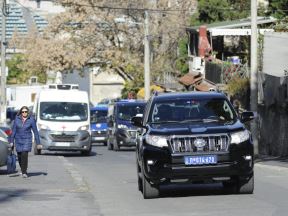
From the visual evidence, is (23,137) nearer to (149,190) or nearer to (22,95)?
(149,190)

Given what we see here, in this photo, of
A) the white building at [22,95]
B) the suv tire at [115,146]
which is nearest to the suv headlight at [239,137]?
the suv tire at [115,146]

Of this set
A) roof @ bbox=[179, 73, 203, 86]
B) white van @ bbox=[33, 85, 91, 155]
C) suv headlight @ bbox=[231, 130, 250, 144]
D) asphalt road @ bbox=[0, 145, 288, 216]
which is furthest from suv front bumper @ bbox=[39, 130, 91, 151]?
suv headlight @ bbox=[231, 130, 250, 144]

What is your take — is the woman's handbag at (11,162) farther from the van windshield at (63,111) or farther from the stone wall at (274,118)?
the van windshield at (63,111)

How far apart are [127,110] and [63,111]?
236 inches

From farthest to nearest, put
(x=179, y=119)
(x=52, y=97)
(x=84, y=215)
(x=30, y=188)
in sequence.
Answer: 1. (x=52, y=97)
2. (x=30, y=188)
3. (x=179, y=119)
4. (x=84, y=215)

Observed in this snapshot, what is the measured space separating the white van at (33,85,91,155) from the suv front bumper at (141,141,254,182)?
67.7 ft

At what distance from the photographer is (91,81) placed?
328 feet

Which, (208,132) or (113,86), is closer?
(208,132)

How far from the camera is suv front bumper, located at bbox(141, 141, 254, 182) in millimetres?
16094

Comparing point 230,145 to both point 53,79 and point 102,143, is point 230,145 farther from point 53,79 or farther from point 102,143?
point 53,79

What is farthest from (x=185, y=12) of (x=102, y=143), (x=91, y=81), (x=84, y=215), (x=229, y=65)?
(x=84, y=215)

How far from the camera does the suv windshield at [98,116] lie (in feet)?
169

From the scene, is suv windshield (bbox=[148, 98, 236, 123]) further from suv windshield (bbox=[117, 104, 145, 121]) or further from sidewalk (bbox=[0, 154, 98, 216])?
suv windshield (bbox=[117, 104, 145, 121])

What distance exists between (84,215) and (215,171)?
2.55 metres
